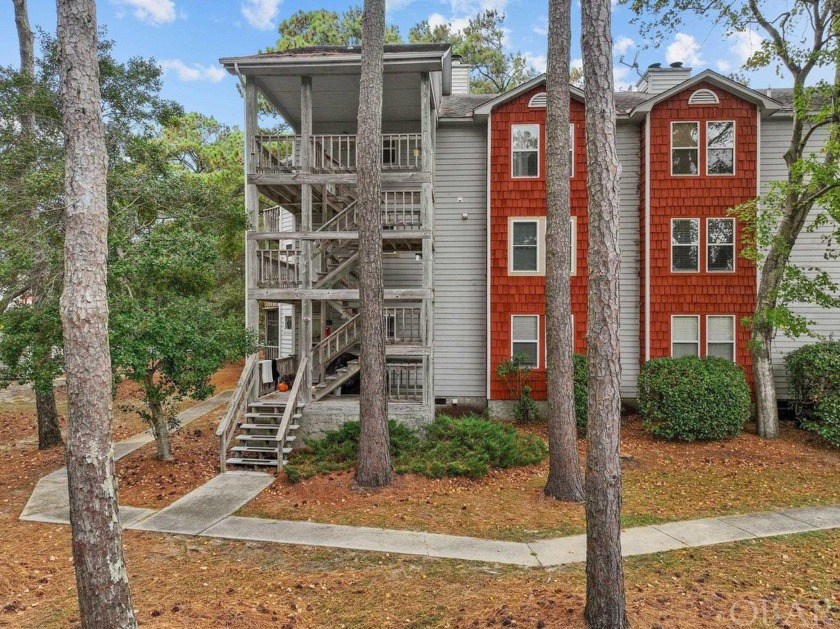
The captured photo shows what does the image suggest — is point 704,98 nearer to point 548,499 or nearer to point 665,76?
point 665,76

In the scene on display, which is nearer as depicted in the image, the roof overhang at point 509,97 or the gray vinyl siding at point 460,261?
the roof overhang at point 509,97

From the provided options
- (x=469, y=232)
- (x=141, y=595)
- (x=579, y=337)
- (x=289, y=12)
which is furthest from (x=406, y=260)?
(x=289, y=12)

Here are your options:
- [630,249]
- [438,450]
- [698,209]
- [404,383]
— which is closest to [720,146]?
[698,209]

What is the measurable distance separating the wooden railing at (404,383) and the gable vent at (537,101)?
24.4 feet

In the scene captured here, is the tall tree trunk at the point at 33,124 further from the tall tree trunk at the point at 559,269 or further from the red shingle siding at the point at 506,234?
the red shingle siding at the point at 506,234

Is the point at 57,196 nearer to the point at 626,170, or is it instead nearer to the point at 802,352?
the point at 626,170

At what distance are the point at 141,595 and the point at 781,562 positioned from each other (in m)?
6.65

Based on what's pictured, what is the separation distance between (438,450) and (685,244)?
859 centimetres

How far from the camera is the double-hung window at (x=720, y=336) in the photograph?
1248cm

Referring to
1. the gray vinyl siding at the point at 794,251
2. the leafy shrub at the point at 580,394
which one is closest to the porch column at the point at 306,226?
the leafy shrub at the point at 580,394

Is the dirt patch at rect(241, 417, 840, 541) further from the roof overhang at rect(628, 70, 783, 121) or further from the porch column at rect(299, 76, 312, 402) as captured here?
the roof overhang at rect(628, 70, 783, 121)

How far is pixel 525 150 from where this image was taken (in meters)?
12.9

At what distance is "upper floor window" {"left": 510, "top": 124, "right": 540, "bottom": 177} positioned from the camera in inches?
507

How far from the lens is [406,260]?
44.7 ft
